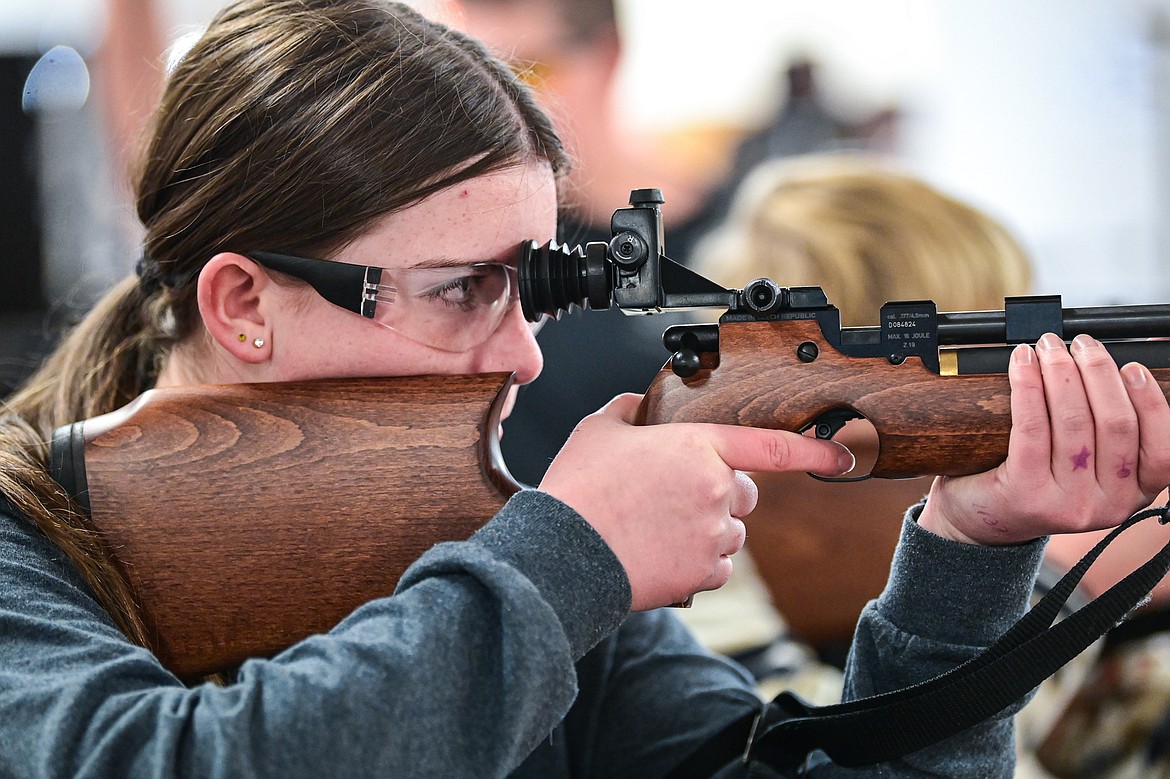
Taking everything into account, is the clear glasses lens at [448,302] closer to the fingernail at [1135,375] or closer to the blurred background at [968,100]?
the fingernail at [1135,375]

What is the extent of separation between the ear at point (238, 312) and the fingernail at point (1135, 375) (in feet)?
2.71

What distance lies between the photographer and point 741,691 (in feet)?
4.14

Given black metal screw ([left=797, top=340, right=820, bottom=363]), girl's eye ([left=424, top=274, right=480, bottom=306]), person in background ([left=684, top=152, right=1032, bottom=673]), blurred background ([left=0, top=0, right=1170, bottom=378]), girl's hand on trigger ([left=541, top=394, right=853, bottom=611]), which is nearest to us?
girl's hand on trigger ([left=541, top=394, right=853, bottom=611])

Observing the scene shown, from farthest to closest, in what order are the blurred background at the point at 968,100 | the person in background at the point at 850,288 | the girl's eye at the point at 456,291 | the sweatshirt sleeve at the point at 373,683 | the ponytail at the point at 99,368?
the blurred background at the point at 968,100
the person in background at the point at 850,288
the ponytail at the point at 99,368
the girl's eye at the point at 456,291
the sweatshirt sleeve at the point at 373,683

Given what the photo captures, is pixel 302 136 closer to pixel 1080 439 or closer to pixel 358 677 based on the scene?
pixel 358 677

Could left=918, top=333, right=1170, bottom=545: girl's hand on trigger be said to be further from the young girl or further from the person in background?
the person in background

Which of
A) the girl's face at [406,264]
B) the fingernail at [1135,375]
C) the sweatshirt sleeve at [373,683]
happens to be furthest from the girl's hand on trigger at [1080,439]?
the girl's face at [406,264]

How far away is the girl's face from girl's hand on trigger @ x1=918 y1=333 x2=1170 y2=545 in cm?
50

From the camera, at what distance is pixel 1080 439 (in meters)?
0.94

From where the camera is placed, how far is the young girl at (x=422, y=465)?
766 millimetres

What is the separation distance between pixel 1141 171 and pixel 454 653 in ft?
13.3

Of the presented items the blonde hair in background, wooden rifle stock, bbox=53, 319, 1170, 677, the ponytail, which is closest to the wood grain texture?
wooden rifle stock, bbox=53, 319, 1170, 677

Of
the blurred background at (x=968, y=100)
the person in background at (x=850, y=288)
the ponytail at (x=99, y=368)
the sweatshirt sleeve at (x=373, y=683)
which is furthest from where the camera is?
the blurred background at (x=968, y=100)

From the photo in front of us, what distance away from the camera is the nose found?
1151mm
